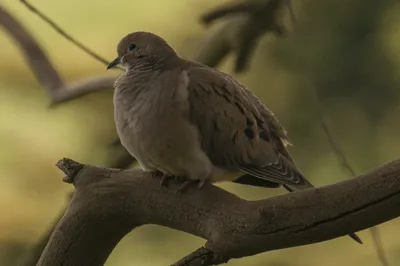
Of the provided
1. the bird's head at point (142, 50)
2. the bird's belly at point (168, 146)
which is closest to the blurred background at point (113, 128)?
the bird's head at point (142, 50)

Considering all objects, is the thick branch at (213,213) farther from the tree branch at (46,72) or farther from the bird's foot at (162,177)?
the tree branch at (46,72)

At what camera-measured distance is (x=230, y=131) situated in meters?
1.00

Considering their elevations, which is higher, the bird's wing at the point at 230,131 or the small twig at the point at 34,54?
the small twig at the point at 34,54

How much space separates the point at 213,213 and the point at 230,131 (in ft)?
0.48

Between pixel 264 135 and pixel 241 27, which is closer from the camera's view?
pixel 264 135

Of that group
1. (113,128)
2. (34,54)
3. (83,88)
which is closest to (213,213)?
(83,88)

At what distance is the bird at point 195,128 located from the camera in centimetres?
98

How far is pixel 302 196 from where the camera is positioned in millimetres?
808

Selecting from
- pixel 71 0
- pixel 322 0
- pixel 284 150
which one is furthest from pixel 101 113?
pixel 284 150

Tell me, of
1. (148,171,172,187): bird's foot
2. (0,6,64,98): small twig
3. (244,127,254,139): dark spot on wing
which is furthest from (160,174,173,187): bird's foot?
(0,6,64,98): small twig

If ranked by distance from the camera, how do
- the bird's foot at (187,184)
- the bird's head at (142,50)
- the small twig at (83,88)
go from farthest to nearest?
the small twig at (83,88), the bird's head at (142,50), the bird's foot at (187,184)

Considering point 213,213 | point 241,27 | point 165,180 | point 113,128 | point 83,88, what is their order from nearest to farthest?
1. point 213,213
2. point 165,180
3. point 241,27
4. point 83,88
5. point 113,128

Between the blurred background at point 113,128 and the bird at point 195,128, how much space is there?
2.16ft

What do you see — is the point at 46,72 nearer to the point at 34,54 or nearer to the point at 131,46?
the point at 34,54
